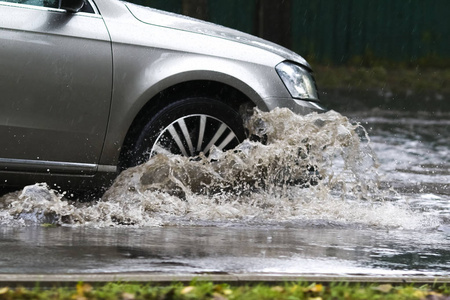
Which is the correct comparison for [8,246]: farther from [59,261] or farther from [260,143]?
[260,143]

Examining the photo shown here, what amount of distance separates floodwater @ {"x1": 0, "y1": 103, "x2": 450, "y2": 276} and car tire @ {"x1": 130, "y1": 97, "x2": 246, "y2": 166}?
0.12 meters

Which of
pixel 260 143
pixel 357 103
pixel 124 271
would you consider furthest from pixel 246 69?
pixel 357 103

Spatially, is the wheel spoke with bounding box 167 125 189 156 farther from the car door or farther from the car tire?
the car door

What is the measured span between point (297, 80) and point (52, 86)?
6.30 ft

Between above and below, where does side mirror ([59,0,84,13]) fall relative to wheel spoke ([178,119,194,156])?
above

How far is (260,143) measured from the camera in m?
8.08

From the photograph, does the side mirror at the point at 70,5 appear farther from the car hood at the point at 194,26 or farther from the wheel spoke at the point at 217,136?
the wheel spoke at the point at 217,136

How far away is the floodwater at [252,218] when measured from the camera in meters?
6.04

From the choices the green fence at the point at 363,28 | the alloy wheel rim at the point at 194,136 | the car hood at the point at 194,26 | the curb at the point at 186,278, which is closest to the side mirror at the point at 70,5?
the car hood at the point at 194,26

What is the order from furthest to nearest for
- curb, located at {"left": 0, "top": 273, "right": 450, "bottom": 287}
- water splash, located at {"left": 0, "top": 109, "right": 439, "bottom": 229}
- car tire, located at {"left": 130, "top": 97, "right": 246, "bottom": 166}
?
car tire, located at {"left": 130, "top": 97, "right": 246, "bottom": 166}
water splash, located at {"left": 0, "top": 109, "right": 439, "bottom": 229}
curb, located at {"left": 0, "top": 273, "right": 450, "bottom": 287}

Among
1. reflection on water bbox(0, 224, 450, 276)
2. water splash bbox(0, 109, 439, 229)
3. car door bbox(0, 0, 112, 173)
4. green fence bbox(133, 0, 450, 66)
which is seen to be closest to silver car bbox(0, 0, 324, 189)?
car door bbox(0, 0, 112, 173)

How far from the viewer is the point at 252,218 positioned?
310 inches

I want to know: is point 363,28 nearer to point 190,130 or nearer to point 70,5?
point 190,130

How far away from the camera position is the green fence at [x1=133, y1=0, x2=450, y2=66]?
28500 millimetres
